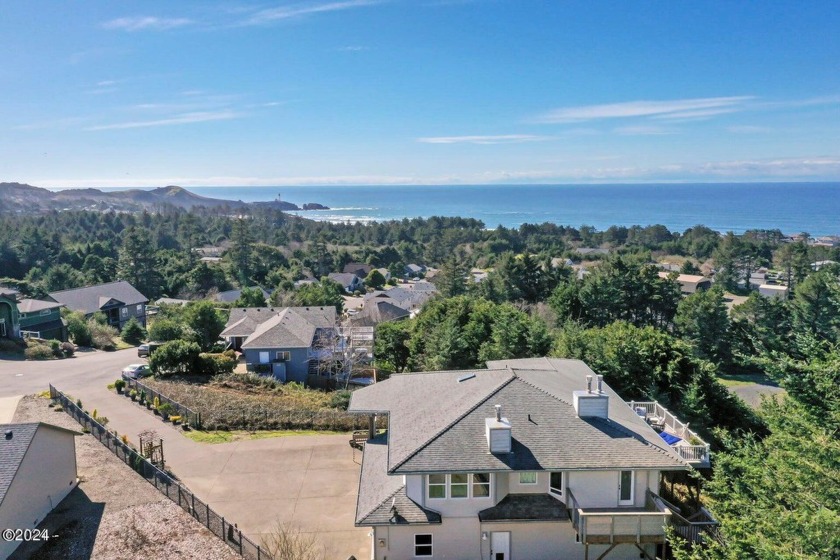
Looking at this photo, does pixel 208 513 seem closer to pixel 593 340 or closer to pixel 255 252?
pixel 593 340

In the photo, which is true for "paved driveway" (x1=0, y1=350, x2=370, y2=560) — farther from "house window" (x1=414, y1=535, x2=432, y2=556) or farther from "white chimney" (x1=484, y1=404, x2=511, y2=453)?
"white chimney" (x1=484, y1=404, x2=511, y2=453)

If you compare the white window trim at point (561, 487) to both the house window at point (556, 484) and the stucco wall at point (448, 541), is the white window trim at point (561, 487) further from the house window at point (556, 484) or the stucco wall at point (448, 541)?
the stucco wall at point (448, 541)

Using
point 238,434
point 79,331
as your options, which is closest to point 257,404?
point 238,434

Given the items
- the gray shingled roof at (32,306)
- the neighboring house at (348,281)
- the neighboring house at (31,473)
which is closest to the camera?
the neighboring house at (31,473)

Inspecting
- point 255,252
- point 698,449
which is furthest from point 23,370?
point 255,252

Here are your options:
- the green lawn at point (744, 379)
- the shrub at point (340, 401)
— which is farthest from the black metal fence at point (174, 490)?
the green lawn at point (744, 379)

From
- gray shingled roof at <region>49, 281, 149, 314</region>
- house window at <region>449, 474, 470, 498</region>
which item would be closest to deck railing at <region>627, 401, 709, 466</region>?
house window at <region>449, 474, 470, 498</region>
